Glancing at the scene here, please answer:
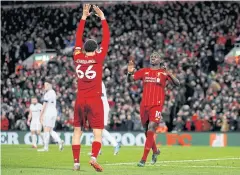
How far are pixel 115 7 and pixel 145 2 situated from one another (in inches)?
85.1

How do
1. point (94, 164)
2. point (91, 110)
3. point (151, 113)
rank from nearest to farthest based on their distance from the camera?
point (94, 164) < point (91, 110) < point (151, 113)

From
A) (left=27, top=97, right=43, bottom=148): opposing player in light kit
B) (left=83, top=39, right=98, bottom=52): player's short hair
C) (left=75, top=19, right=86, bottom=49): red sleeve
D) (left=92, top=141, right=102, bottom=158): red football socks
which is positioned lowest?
(left=27, top=97, right=43, bottom=148): opposing player in light kit

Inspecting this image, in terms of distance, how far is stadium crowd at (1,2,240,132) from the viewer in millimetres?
35844

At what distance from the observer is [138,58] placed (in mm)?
41125

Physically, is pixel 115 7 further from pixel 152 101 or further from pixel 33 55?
pixel 152 101

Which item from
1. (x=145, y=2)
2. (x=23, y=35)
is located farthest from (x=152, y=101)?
(x=23, y=35)

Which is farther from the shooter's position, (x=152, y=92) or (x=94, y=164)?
(x=152, y=92)

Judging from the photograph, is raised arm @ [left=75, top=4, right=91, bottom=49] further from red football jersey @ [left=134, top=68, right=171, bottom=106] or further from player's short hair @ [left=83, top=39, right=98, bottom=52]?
red football jersey @ [left=134, top=68, right=171, bottom=106]

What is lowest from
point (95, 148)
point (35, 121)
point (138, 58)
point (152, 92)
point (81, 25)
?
point (35, 121)

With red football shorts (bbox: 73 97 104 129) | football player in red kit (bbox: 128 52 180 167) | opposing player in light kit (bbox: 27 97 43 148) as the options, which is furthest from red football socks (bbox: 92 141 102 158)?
opposing player in light kit (bbox: 27 97 43 148)

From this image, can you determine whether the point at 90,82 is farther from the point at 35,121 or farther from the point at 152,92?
the point at 35,121

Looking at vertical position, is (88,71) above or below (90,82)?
above

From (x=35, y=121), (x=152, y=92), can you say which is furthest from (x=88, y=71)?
(x=35, y=121)

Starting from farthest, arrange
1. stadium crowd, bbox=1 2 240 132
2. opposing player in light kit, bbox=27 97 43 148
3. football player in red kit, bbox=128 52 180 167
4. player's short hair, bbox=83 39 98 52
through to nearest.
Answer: stadium crowd, bbox=1 2 240 132 → opposing player in light kit, bbox=27 97 43 148 → football player in red kit, bbox=128 52 180 167 → player's short hair, bbox=83 39 98 52
